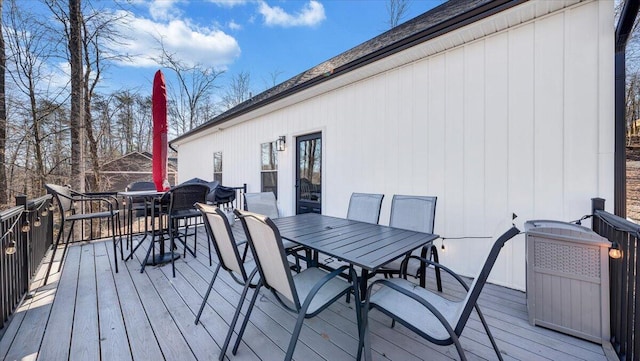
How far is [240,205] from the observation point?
699cm

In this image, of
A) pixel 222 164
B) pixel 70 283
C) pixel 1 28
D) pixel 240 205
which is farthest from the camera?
pixel 222 164

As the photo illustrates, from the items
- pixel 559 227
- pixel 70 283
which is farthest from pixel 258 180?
pixel 559 227

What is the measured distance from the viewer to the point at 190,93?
47.8ft

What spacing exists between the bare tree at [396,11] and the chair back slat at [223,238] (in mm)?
8473

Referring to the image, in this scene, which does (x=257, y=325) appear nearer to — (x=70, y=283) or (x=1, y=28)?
(x=70, y=283)

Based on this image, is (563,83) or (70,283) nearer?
(563,83)

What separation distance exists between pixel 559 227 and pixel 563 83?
1484 mm

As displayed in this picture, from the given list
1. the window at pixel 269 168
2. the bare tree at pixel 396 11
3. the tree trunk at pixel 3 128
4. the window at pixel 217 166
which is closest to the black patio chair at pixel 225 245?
the window at pixel 269 168

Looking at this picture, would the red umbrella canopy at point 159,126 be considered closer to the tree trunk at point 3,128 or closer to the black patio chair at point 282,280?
the black patio chair at point 282,280

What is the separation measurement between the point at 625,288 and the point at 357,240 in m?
1.77

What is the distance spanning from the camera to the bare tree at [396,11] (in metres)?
7.94

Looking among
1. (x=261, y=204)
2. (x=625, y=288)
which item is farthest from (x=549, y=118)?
(x=261, y=204)

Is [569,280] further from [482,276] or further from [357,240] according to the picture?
[357,240]

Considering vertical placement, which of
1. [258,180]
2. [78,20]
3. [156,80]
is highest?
[78,20]
